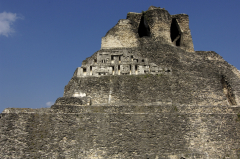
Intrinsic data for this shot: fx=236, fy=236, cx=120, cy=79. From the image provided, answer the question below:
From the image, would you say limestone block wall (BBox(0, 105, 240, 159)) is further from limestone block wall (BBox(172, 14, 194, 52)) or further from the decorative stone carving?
limestone block wall (BBox(172, 14, 194, 52))

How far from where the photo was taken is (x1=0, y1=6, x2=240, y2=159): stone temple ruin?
10.0 metres

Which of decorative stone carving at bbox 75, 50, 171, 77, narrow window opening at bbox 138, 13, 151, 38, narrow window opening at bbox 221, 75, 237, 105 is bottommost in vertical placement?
narrow window opening at bbox 221, 75, 237, 105

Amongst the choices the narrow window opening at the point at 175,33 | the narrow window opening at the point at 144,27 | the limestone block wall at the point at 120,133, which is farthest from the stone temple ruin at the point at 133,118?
the narrow window opening at the point at 175,33

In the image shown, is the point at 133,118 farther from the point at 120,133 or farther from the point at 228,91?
the point at 228,91

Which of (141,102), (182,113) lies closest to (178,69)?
(141,102)

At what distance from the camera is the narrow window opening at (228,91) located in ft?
48.0

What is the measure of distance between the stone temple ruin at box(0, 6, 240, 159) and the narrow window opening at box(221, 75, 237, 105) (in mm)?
60

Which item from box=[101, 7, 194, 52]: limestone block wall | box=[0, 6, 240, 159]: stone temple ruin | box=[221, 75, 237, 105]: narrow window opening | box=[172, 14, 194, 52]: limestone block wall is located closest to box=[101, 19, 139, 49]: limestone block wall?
box=[101, 7, 194, 52]: limestone block wall

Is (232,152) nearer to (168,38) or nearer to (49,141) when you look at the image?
(49,141)

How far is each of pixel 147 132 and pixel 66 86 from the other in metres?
8.69

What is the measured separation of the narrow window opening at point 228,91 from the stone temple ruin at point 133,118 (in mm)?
60

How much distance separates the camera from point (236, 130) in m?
10.9

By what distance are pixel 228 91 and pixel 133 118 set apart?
25.1ft

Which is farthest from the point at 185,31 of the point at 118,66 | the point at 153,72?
the point at 118,66
